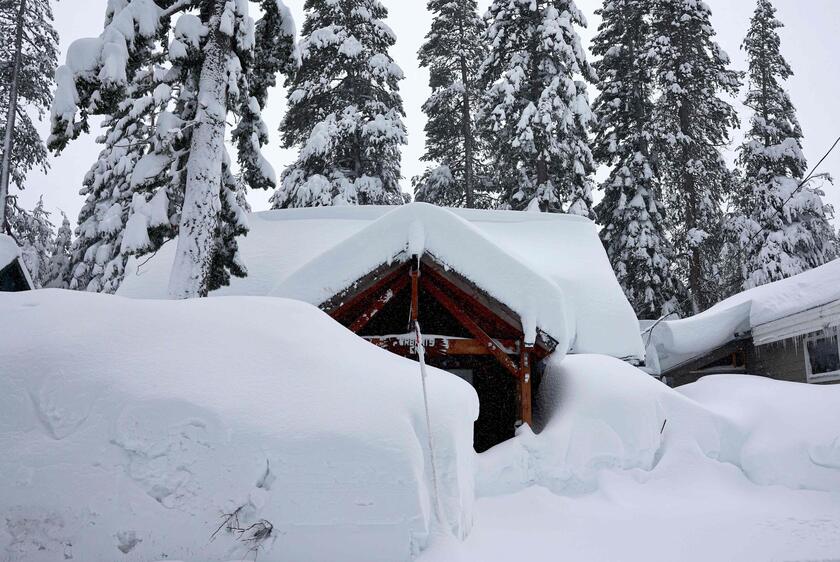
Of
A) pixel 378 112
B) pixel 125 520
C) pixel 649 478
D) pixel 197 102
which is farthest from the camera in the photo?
pixel 378 112

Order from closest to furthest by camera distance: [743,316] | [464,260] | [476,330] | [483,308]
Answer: [464,260], [476,330], [483,308], [743,316]

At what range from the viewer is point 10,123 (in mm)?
19125

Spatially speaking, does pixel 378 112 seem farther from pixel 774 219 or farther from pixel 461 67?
pixel 774 219

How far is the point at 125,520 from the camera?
3521 mm

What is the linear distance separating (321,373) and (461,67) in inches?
1014

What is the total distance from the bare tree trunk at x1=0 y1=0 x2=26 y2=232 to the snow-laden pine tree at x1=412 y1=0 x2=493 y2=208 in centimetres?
1562

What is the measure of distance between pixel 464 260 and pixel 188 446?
16.7 feet

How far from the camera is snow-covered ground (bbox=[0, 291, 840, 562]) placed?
3.53m

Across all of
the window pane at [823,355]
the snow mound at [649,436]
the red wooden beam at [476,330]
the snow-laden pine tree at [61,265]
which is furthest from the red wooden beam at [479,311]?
the snow-laden pine tree at [61,265]

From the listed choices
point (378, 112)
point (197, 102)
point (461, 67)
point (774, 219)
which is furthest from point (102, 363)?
point (461, 67)

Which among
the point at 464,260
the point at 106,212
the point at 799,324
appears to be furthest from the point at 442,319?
the point at 106,212

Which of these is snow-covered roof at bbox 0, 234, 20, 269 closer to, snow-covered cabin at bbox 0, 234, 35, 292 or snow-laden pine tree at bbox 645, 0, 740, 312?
snow-covered cabin at bbox 0, 234, 35, 292

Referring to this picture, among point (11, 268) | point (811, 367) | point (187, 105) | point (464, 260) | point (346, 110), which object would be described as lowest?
point (811, 367)

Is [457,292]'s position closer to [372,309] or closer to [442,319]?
[372,309]
